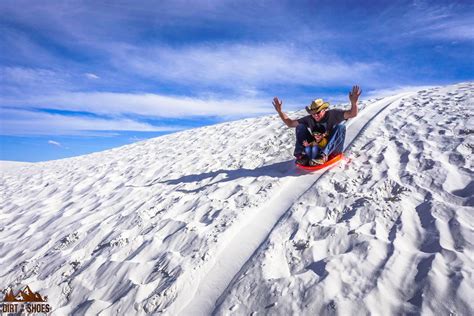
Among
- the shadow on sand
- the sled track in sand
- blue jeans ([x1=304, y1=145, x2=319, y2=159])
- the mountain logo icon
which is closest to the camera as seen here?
the sled track in sand

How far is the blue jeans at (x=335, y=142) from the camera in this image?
545 centimetres

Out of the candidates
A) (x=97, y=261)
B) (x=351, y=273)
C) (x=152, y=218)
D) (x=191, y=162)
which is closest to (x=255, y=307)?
(x=351, y=273)

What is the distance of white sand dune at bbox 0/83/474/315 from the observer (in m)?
2.65

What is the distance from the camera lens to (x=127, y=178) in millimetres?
8266

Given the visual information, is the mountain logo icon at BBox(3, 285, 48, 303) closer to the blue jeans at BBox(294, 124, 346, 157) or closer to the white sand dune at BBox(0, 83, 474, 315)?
the white sand dune at BBox(0, 83, 474, 315)

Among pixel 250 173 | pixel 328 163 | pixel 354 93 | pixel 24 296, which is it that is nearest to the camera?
pixel 24 296

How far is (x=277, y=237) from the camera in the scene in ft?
12.1

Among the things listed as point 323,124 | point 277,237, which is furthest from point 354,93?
point 277,237

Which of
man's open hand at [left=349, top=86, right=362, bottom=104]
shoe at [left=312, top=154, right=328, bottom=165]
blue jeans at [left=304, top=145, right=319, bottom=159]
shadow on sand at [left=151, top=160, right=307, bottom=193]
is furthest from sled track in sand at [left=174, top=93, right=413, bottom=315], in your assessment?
man's open hand at [left=349, top=86, right=362, bottom=104]

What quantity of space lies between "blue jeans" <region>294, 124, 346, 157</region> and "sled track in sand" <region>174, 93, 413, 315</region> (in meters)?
0.52

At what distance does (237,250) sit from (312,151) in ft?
9.05

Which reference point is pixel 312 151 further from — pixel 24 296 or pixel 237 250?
pixel 24 296

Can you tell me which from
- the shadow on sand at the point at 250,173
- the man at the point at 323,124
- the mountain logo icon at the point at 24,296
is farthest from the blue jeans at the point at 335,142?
the mountain logo icon at the point at 24,296

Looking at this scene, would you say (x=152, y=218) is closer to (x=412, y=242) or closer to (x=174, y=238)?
(x=174, y=238)
